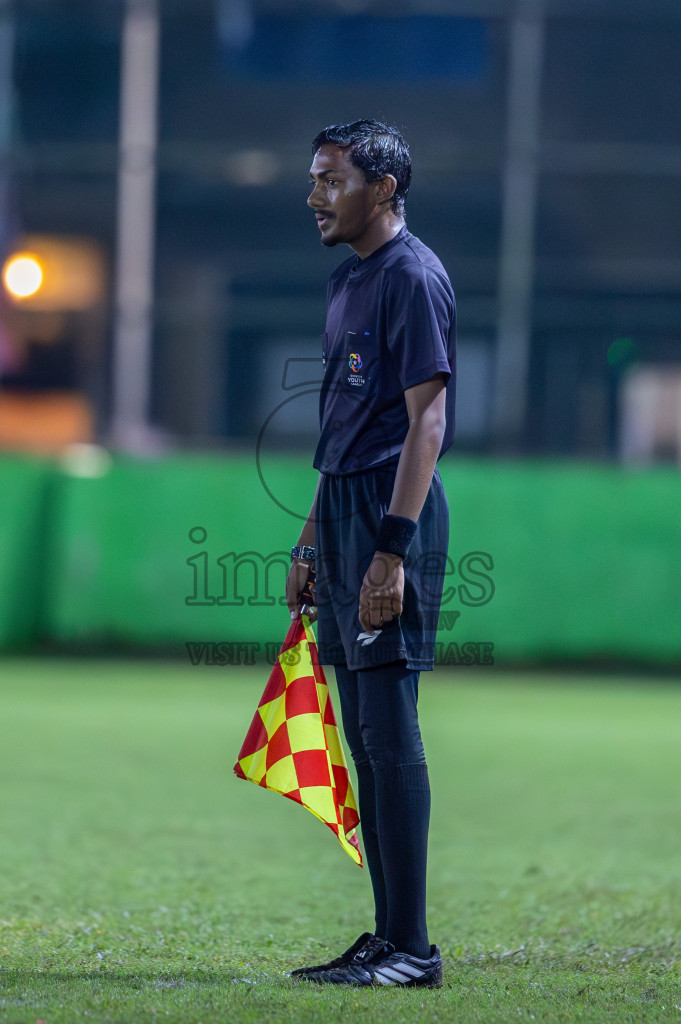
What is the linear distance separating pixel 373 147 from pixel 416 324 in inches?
16.6

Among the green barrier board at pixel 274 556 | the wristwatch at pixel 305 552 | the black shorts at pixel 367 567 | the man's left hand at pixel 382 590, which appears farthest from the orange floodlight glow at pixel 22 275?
the man's left hand at pixel 382 590

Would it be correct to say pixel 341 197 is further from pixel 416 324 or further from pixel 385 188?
pixel 416 324

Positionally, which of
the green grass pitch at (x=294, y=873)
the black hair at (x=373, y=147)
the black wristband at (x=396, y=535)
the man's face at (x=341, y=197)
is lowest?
the green grass pitch at (x=294, y=873)

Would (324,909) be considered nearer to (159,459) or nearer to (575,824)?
(575,824)

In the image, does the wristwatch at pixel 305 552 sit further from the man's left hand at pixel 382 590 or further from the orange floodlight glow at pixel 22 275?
the orange floodlight glow at pixel 22 275

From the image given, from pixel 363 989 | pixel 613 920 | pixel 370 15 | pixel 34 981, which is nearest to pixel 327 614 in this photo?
pixel 363 989

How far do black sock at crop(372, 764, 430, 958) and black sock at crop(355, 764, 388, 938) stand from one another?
0.34 ft

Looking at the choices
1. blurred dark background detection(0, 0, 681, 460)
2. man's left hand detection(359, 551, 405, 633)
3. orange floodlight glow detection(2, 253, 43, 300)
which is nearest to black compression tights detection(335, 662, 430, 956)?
man's left hand detection(359, 551, 405, 633)

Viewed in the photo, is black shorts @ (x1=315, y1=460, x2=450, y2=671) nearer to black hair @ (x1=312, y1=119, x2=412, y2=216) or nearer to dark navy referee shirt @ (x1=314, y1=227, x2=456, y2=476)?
dark navy referee shirt @ (x1=314, y1=227, x2=456, y2=476)

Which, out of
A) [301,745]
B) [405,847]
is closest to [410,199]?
[301,745]

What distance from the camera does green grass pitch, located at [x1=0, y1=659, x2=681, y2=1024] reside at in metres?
A: 2.52

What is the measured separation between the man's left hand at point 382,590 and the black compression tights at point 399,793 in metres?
0.12

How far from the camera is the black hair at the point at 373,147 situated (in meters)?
2.71

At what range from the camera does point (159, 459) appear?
9422mm
